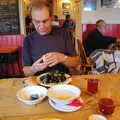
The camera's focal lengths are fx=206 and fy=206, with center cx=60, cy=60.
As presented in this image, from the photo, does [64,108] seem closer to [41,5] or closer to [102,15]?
[41,5]

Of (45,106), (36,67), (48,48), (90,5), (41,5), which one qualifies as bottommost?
(45,106)

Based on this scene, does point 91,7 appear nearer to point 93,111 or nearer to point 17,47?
point 17,47

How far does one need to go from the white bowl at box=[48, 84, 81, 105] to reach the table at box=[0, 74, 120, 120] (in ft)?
0.20

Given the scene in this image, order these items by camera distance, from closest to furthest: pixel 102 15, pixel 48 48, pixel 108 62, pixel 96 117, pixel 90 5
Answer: pixel 96 117 → pixel 48 48 → pixel 108 62 → pixel 90 5 → pixel 102 15

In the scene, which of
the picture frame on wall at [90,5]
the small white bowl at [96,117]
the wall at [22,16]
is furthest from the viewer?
the picture frame on wall at [90,5]

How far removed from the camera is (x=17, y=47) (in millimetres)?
3994

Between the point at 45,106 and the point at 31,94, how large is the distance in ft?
0.50

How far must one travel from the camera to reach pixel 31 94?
1334mm

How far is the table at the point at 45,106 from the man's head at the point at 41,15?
1.58ft

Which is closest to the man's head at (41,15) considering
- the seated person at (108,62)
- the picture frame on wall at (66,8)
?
the seated person at (108,62)

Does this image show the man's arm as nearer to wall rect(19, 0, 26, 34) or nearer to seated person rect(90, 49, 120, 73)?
seated person rect(90, 49, 120, 73)

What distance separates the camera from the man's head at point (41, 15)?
1608mm

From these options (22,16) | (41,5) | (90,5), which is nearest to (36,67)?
(41,5)

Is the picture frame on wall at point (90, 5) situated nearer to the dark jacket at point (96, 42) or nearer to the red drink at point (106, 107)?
the dark jacket at point (96, 42)
